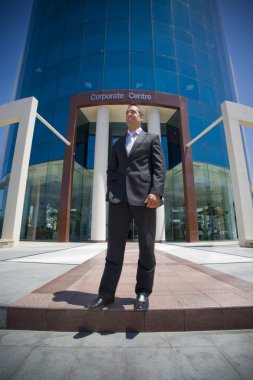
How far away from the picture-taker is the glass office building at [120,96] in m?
14.9

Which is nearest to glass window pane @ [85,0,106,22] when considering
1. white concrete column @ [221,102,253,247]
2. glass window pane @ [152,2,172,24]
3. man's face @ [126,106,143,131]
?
glass window pane @ [152,2,172,24]

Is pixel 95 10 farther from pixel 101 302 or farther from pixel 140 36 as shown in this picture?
pixel 101 302

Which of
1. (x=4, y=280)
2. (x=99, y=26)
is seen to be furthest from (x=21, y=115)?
(x=99, y=26)

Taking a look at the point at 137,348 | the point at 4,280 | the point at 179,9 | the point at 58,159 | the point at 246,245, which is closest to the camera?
the point at 137,348

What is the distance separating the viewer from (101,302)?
1729 mm

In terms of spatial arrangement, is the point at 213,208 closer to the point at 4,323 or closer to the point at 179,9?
the point at 4,323

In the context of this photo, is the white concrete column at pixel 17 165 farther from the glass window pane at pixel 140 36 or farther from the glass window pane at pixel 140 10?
the glass window pane at pixel 140 10

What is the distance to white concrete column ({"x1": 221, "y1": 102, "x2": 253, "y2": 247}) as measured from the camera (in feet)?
27.2

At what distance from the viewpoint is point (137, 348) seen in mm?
1405

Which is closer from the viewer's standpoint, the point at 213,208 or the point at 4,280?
the point at 4,280

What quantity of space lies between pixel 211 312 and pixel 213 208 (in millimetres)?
14624

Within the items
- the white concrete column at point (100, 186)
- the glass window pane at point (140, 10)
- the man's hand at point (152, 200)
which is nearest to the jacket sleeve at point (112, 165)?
the man's hand at point (152, 200)

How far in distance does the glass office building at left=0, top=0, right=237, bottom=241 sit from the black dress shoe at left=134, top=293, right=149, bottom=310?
12.0 m

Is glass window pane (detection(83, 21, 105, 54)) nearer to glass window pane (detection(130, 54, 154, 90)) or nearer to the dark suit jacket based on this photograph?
glass window pane (detection(130, 54, 154, 90))
